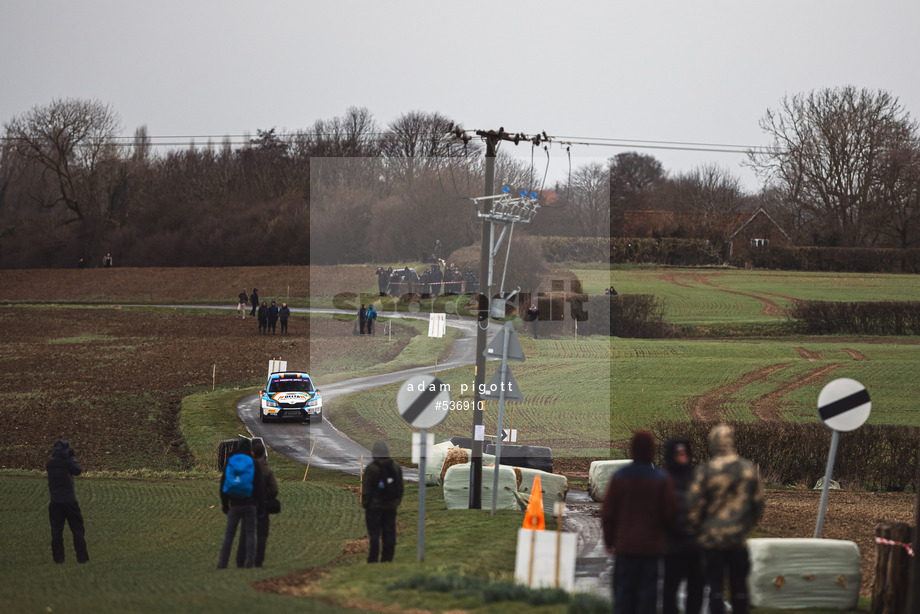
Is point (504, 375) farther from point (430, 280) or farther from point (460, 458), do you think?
point (430, 280)

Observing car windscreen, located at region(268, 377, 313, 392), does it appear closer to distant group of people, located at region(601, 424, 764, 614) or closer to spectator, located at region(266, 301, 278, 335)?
spectator, located at region(266, 301, 278, 335)

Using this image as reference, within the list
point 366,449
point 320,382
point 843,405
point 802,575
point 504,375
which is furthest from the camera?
point 320,382

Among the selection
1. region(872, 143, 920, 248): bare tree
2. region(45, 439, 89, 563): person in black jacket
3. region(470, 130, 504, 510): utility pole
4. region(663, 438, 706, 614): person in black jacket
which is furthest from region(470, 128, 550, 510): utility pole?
region(872, 143, 920, 248): bare tree

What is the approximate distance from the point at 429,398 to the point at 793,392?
101ft

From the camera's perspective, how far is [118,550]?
13.9 meters

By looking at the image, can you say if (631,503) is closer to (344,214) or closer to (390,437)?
(390,437)

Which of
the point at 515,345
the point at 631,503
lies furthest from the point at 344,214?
the point at 631,503

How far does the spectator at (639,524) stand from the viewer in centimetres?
740

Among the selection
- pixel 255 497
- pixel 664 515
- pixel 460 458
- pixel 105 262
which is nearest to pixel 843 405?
pixel 664 515

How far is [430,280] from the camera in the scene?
5281 cm

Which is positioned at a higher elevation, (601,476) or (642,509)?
(642,509)

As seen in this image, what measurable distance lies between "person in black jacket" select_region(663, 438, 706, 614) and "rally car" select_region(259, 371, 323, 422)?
82.1 feet

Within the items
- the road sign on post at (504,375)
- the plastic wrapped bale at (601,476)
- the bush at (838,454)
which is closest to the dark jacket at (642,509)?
the road sign on post at (504,375)

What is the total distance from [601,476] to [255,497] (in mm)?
8034
